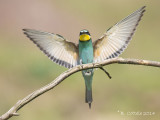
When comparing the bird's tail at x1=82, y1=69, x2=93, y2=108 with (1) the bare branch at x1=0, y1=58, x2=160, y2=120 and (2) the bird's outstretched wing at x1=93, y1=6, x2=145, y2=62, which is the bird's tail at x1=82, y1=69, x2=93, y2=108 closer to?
(2) the bird's outstretched wing at x1=93, y1=6, x2=145, y2=62

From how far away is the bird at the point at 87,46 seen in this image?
312 centimetres

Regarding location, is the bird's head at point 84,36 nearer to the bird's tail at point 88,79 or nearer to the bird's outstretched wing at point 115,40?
the bird's outstretched wing at point 115,40

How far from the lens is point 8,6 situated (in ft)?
25.3

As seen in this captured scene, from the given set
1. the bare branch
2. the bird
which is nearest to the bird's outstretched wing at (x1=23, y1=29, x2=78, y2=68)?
the bird

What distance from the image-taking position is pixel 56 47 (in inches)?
126

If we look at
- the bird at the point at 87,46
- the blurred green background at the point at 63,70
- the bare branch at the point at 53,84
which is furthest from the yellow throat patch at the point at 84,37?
the blurred green background at the point at 63,70

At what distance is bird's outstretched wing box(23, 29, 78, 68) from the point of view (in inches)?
124

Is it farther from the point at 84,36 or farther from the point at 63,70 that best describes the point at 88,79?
the point at 63,70

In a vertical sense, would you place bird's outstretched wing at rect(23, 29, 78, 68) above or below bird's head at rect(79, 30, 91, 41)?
below

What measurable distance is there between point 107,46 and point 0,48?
3583 millimetres

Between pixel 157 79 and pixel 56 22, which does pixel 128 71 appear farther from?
pixel 56 22

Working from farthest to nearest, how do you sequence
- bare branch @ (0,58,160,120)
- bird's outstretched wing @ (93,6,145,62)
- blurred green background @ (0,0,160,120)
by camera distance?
blurred green background @ (0,0,160,120) → bird's outstretched wing @ (93,6,145,62) → bare branch @ (0,58,160,120)

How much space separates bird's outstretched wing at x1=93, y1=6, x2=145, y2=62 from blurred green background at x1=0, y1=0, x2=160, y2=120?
1.77m

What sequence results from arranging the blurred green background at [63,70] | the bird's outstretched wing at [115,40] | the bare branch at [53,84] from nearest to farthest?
the bare branch at [53,84], the bird's outstretched wing at [115,40], the blurred green background at [63,70]
